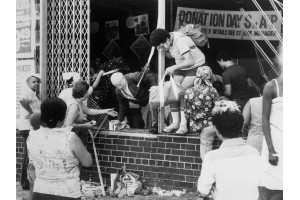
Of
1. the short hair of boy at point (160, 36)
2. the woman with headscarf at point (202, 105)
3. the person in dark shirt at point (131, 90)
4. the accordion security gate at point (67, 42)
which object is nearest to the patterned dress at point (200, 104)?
the woman with headscarf at point (202, 105)

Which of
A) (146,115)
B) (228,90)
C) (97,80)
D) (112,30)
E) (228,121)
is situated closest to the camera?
(228,121)

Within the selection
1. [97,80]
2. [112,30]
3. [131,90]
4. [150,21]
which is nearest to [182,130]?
[131,90]

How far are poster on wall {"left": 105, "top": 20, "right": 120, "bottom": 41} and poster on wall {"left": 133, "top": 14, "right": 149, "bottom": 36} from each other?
1.65 ft

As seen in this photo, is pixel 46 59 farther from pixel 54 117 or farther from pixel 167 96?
pixel 54 117

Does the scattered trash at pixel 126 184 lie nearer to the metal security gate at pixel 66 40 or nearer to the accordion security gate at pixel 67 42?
the accordion security gate at pixel 67 42

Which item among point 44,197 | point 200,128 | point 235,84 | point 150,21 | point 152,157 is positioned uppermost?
point 150,21

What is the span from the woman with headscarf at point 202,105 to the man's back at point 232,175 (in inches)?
102

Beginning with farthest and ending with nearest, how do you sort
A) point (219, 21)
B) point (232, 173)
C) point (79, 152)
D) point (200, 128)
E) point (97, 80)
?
point (219, 21) < point (97, 80) < point (200, 128) < point (79, 152) < point (232, 173)

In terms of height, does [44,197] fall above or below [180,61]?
below

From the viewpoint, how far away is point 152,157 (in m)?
7.07

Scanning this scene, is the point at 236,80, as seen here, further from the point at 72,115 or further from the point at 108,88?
the point at 108,88

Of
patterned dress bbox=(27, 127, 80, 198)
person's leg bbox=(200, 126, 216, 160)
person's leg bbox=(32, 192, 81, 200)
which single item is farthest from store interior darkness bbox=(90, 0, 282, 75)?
person's leg bbox=(32, 192, 81, 200)

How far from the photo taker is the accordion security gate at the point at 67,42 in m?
7.83

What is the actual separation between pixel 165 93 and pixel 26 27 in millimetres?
2918
